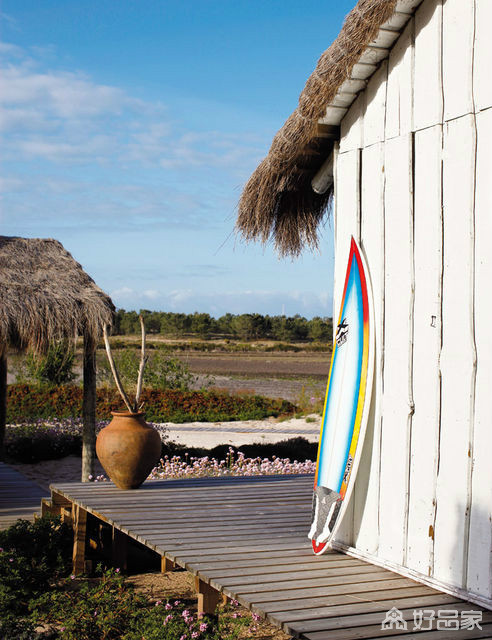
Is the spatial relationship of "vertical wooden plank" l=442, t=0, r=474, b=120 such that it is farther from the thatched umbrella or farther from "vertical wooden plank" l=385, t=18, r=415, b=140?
the thatched umbrella

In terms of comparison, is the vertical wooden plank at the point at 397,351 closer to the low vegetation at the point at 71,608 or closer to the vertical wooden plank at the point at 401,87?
the vertical wooden plank at the point at 401,87

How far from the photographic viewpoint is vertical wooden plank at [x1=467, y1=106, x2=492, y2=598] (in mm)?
3217

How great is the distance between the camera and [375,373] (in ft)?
13.2

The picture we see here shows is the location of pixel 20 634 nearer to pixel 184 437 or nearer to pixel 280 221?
pixel 280 221

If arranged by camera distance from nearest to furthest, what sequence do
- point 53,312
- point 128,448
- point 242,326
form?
point 128,448
point 53,312
point 242,326

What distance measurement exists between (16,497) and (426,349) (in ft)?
18.9

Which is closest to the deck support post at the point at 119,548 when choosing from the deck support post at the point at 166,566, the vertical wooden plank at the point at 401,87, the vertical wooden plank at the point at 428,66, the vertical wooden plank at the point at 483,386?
the deck support post at the point at 166,566

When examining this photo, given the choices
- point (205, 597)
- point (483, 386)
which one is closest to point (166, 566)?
point (205, 597)

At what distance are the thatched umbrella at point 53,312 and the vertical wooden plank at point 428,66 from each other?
514cm

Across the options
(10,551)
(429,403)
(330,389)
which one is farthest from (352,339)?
(10,551)

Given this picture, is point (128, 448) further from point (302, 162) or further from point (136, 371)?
point (136, 371)

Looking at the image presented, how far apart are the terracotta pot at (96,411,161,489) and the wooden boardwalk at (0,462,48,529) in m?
1.38

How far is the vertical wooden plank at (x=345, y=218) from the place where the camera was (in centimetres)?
421

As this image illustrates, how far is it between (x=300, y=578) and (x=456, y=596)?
745 mm
